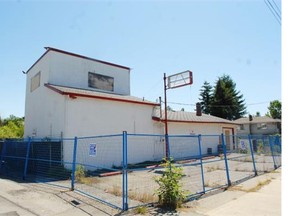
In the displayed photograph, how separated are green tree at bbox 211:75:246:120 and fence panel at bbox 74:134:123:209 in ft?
125

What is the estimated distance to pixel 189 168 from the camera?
1419cm

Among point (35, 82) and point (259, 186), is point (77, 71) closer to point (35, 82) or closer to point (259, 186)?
point (35, 82)

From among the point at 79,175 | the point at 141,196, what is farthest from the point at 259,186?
the point at 79,175

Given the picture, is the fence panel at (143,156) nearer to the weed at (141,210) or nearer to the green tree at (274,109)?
the weed at (141,210)

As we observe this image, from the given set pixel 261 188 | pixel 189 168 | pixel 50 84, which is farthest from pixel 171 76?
pixel 261 188

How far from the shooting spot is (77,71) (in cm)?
1844

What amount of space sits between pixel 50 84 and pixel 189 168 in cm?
1045

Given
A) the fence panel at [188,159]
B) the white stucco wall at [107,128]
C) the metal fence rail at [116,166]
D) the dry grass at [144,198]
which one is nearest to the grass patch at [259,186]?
the metal fence rail at [116,166]

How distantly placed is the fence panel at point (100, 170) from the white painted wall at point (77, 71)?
18.6ft

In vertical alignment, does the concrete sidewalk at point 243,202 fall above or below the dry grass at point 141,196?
below

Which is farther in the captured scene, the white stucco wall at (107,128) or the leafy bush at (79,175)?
the white stucco wall at (107,128)

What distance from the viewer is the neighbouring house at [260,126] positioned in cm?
4619

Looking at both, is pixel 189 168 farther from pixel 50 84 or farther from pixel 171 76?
pixel 50 84

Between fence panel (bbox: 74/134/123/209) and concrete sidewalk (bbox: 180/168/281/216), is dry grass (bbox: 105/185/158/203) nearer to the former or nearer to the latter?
fence panel (bbox: 74/134/123/209)
